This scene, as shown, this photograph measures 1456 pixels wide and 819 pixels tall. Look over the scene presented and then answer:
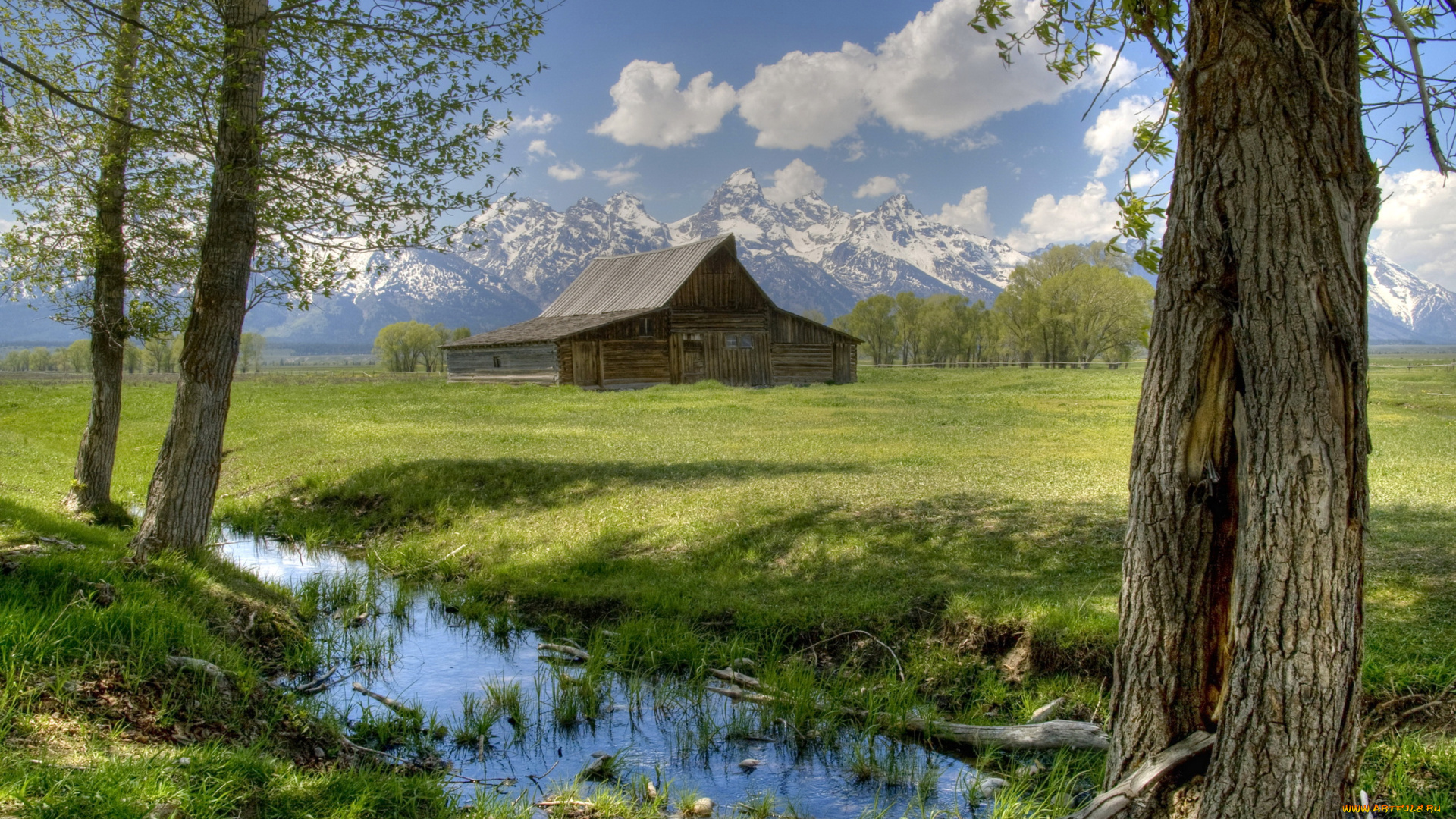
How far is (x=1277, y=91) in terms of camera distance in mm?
3551

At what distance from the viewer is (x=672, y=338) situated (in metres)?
44.2

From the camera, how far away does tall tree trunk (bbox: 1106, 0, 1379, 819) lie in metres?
3.47

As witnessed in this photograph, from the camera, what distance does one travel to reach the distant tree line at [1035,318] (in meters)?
72.9

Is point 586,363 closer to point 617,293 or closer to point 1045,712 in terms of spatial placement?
point 617,293

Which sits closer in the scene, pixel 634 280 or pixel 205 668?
→ pixel 205 668

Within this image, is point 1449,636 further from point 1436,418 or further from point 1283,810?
point 1436,418

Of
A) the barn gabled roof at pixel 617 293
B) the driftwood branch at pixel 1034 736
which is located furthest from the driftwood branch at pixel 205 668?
the barn gabled roof at pixel 617 293

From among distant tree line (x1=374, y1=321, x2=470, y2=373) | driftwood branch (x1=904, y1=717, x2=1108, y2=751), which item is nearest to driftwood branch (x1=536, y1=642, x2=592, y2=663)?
driftwood branch (x1=904, y1=717, x2=1108, y2=751)

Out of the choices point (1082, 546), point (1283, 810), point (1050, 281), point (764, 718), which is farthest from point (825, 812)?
point (1050, 281)

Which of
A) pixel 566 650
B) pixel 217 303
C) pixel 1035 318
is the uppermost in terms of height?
pixel 1035 318

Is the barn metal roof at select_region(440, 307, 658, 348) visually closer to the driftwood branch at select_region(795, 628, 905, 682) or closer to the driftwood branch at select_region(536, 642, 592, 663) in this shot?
the driftwood branch at select_region(536, 642, 592, 663)

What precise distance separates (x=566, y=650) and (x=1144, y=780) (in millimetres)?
5730

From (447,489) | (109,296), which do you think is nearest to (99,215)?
(109,296)

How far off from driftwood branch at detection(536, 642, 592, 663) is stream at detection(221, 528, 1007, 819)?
0.56ft
